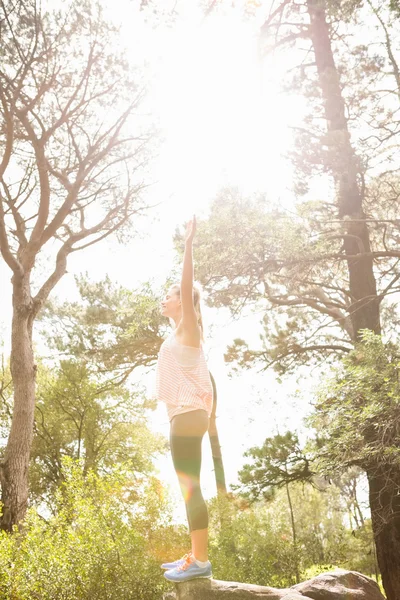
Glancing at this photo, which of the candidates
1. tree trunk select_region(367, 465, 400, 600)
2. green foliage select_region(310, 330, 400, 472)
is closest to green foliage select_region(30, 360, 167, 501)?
tree trunk select_region(367, 465, 400, 600)

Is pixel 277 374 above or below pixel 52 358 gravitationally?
below

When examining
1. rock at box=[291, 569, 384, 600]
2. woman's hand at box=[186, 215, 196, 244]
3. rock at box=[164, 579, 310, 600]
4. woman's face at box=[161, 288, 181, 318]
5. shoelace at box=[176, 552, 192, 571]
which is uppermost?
woman's hand at box=[186, 215, 196, 244]

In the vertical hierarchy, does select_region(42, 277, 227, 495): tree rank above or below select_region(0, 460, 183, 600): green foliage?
above

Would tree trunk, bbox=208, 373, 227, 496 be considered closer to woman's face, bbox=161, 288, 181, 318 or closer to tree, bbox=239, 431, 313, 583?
tree, bbox=239, 431, 313, 583

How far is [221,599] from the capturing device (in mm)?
3545

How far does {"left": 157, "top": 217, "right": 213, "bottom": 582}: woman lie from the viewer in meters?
3.07

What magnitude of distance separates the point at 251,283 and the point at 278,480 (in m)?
3.37

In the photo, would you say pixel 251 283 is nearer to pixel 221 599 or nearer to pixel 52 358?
pixel 221 599

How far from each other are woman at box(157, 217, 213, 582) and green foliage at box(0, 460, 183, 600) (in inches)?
101

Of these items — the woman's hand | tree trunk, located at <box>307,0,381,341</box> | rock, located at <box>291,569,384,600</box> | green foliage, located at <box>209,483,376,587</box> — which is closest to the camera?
the woman's hand

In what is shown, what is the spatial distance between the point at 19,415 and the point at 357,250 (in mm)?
6011

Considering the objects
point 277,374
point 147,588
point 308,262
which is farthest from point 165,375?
point 277,374

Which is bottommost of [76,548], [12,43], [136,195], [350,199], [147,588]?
[147,588]

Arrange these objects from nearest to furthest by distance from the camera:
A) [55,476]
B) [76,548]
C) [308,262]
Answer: [76,548], [308,262], [55,476]
